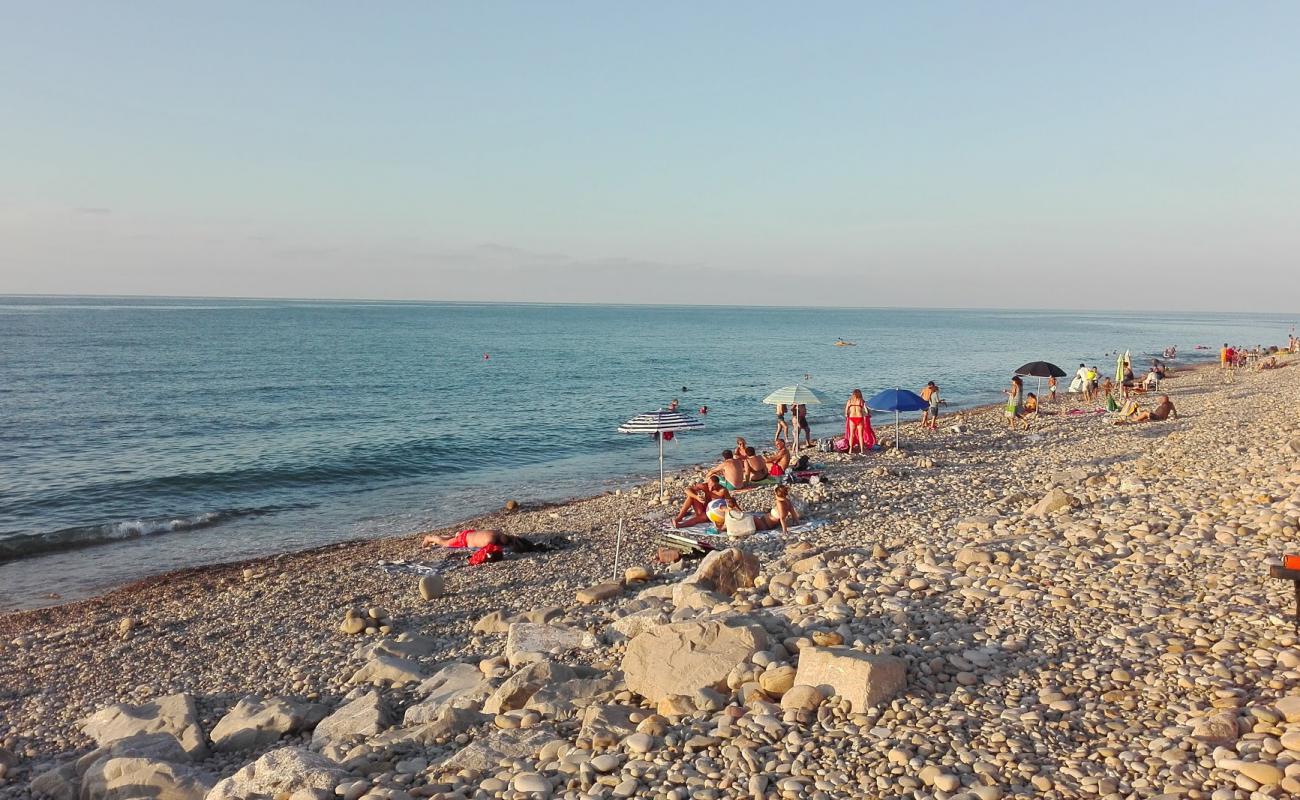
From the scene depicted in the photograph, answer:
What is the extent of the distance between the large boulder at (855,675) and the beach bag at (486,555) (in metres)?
9.14

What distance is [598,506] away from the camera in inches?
770

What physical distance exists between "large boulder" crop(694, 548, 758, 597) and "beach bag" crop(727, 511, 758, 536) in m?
3.68

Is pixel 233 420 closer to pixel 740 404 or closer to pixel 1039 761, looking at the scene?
pixel 740 404

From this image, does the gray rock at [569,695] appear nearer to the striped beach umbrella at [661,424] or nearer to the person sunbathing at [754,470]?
the striped beach umbrella at [661,424]

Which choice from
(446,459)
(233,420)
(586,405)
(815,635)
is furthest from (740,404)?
(815,635)

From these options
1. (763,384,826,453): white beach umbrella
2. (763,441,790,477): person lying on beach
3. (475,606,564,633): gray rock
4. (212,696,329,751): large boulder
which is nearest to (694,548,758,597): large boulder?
(475,606,564,633): gray rock

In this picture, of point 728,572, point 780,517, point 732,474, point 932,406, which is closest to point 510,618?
point 728,572

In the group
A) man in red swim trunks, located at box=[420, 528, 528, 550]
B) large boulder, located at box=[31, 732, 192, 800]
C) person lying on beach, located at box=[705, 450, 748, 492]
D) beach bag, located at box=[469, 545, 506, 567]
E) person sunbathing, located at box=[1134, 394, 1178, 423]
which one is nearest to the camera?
large boulder, located at box=[31, 732, 192, 800]

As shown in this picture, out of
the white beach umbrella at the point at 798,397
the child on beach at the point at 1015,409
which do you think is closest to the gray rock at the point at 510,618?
the white beach umbrella at the point at 798,397

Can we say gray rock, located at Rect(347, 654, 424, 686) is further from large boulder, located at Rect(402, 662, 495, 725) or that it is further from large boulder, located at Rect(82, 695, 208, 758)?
large boulder, located at Rect(82, 695, 208, 758)

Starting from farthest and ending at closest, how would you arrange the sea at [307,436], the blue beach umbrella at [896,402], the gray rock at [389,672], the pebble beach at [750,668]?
the blue beach umbrella at [896,402] < the sea at [307,436] < the gray rock at [389,672] < the pebble beach at [750,668]

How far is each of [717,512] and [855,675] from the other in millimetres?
8524

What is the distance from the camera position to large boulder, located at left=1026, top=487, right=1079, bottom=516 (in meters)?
12.0

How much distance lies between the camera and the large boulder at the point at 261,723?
7.94m
